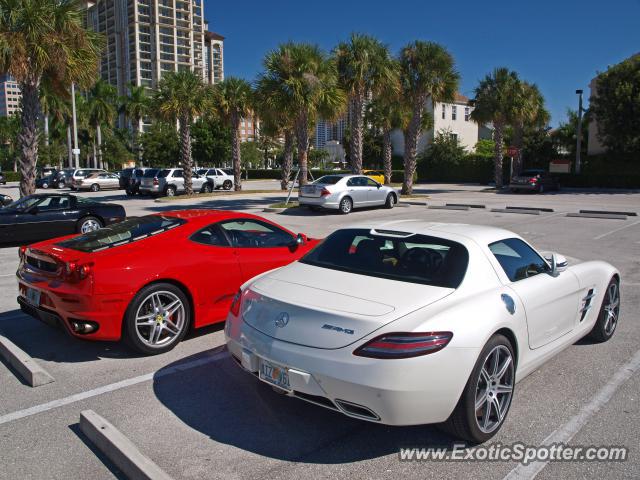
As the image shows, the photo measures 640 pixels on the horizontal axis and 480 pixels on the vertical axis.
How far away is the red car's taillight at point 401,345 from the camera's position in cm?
320

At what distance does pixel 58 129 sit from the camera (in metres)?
68.9

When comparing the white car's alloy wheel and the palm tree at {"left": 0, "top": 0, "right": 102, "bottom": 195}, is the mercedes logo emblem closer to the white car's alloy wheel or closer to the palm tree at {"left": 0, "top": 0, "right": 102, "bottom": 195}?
the white car's alloy wheel

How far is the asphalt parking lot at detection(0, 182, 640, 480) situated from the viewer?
3320 mm

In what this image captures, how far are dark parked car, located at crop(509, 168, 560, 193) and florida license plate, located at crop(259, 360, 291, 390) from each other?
3328 cm

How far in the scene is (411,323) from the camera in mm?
3305

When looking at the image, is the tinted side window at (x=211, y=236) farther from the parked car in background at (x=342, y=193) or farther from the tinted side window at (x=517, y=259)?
the parked car in background at (x=342, y=193)

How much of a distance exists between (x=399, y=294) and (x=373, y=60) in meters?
22.9

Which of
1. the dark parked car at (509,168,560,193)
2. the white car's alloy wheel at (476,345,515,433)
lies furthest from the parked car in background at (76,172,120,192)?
the white car's alloy wheel at (476,345,515,433)

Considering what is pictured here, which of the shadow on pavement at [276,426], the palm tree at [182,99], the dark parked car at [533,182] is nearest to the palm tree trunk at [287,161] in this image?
the palm tree at [182,99]

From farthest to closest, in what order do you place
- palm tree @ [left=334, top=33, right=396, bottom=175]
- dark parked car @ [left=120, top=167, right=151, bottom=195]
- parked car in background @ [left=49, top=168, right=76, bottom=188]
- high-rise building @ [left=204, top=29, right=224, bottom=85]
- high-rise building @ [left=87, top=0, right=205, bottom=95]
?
high-rise building @ [left=204, top=29, right=224, bottom=85]
high-rise building @ [left=87, top=0, right=205, bottom=95]
parked car in background @ [left=49, top=168, right=76, bottom=188]
dark parked car @ [left=120, top=167, right=151, bottom=195]
palm tree @ [left=334, top=33, right=396, bottom=175]

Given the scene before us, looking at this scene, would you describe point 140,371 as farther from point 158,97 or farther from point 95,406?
point 158,97

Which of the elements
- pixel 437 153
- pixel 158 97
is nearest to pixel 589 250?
pixel 158 97

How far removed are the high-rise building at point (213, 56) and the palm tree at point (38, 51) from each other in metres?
151

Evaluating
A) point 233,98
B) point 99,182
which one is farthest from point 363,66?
point 99,182
